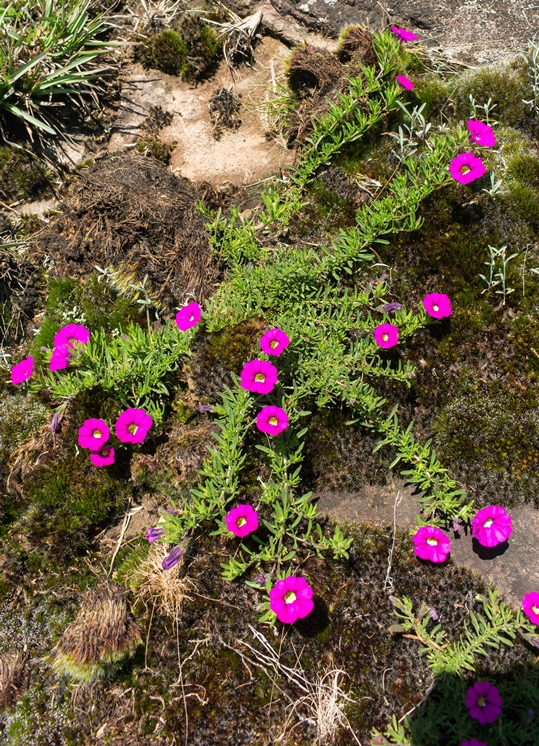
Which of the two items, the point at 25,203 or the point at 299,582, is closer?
the point at 299,582

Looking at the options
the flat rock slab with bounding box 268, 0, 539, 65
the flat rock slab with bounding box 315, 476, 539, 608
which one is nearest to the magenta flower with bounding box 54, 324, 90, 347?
the flat rock slab with bounding box 315, 476, 539, 608

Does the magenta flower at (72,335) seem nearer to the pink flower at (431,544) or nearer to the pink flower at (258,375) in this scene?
the pink flower at (258,375)

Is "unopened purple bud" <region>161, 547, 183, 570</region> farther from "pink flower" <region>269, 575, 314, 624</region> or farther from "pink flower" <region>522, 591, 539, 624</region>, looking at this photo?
"pink flower" <region>522, 591, 539, 624</region>

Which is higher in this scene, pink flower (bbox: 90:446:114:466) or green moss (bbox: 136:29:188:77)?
green moss (bbox: 136:29:188:77)

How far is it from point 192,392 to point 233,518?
1.09m

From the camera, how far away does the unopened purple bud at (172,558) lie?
3547 mm

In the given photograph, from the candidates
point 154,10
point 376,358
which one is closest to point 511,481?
point 376,358

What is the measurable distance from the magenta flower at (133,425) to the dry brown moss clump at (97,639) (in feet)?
3.31

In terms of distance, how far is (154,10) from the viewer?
5543 millimetres

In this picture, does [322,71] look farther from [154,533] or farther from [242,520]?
[154,533]

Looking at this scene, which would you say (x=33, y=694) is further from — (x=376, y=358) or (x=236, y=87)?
(x=236, y=87)

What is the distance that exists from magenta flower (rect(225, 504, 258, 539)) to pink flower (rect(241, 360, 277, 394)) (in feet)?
2.50

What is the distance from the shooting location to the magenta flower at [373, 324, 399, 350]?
Result: 387 centimetres

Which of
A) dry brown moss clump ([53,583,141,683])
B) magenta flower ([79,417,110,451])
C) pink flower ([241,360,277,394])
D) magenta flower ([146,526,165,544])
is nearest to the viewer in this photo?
dry brown moss clump ([53,583,141,683])
